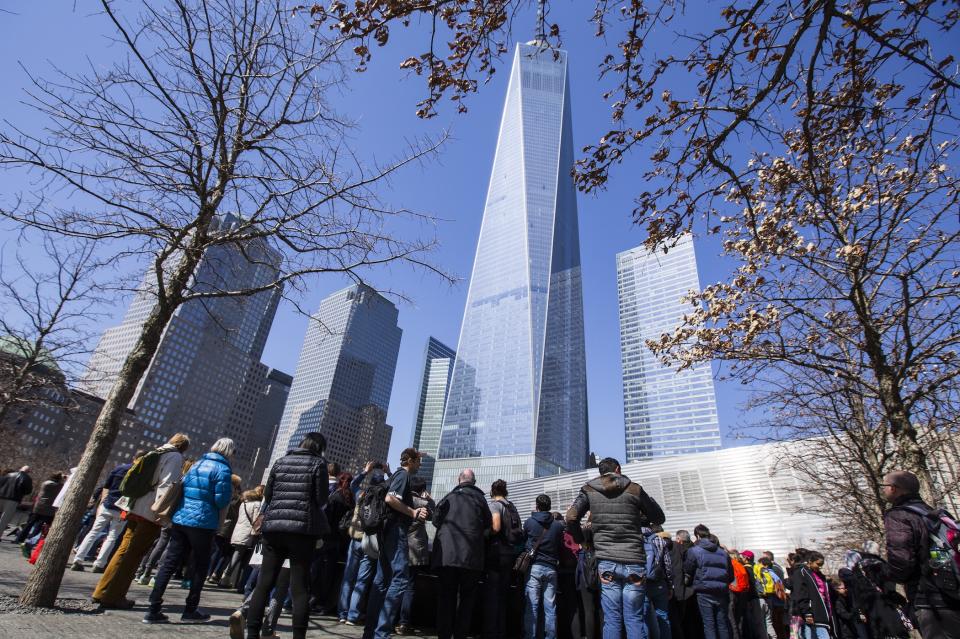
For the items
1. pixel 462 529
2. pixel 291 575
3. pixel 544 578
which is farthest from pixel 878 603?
pixel 291 575

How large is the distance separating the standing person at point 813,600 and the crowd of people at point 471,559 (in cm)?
2

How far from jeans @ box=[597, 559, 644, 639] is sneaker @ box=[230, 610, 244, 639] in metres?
3.35

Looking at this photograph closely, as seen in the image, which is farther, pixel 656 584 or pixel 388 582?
pixel 656 584

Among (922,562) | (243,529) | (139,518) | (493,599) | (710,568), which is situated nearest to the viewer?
(922,562)

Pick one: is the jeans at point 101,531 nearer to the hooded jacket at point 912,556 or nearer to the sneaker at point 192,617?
the sneaker at point 192,617

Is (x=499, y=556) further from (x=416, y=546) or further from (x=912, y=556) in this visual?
A: (x=912, y=556)

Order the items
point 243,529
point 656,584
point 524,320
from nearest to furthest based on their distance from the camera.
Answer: point 656,584, point 243,529, point 524,320

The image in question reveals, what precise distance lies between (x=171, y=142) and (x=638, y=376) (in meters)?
178

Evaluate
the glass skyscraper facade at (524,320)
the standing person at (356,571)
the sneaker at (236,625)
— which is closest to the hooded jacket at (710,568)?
the standing person at (356,571)

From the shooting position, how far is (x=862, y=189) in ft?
23.7

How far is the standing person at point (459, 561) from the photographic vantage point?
14.6 ft

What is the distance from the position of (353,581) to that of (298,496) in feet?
9.31

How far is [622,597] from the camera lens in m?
4.45

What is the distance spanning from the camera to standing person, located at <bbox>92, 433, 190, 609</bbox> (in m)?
4.54
